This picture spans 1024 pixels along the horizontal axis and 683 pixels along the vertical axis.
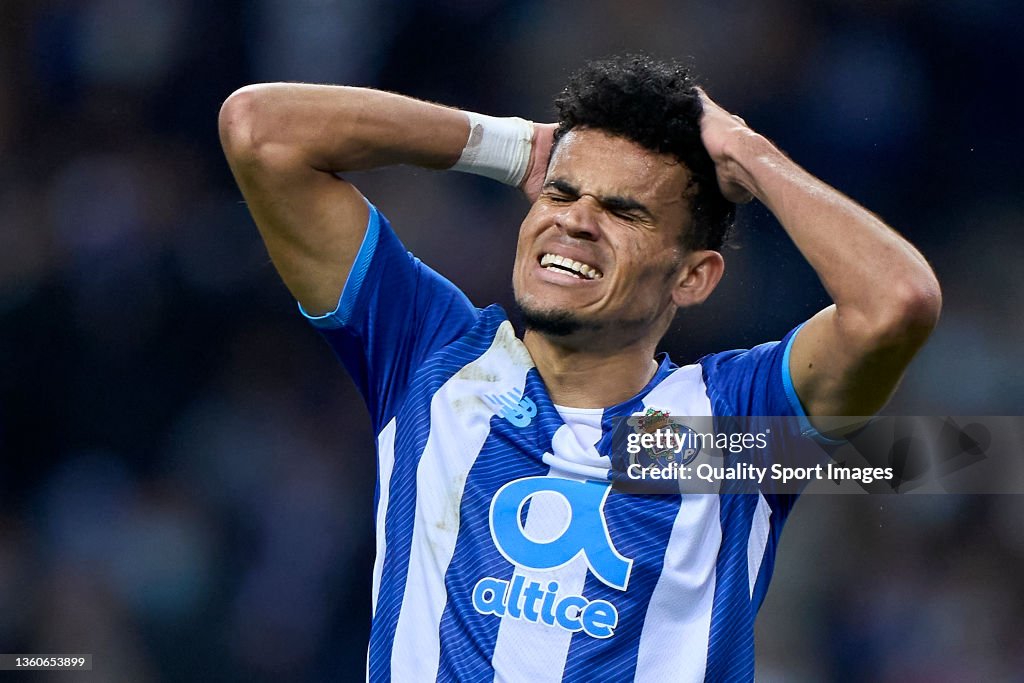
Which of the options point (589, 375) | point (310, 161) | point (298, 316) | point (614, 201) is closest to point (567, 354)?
point (589, 375)

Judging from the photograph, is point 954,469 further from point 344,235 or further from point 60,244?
point 60,244

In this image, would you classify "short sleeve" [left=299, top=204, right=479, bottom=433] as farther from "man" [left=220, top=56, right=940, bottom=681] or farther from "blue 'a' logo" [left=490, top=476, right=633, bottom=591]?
"blue 'a' logo" [left=490, top=476, right=633, bottom=591]

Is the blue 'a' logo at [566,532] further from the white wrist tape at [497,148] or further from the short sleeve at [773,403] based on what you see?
the white wrist tape at [497,148]

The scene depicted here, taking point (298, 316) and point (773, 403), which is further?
point (298, 316)

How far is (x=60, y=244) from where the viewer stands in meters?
4.42

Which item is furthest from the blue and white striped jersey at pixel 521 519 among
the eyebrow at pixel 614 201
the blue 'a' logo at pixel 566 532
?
the eyebrow at pixel 614 201

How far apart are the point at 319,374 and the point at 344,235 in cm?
199

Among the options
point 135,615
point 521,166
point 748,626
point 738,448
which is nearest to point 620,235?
point 521,166

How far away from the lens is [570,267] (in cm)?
246

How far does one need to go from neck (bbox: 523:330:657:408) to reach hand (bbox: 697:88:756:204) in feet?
1.31

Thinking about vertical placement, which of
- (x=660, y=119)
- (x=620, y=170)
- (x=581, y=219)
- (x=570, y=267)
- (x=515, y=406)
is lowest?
(x=515, y=406)

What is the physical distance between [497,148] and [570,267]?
1.28 feet

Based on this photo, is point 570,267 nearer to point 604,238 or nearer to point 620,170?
point 604,238

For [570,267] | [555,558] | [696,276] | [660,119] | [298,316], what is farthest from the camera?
[298,316]
